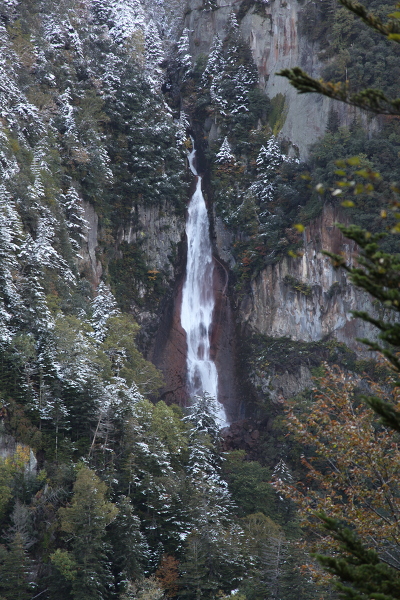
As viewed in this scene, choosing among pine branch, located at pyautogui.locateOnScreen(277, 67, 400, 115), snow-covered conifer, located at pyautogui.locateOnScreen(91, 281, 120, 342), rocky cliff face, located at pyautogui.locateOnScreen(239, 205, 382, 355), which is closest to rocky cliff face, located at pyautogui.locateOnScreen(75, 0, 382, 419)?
rocky cliff face, located at pyautogui.locateOnScreen(239, 205, 382, 355)

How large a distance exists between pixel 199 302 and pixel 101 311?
42.5ft

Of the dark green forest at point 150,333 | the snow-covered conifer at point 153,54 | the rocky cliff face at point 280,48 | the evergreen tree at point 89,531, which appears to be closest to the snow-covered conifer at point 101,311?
the dark green forest at point 150,333

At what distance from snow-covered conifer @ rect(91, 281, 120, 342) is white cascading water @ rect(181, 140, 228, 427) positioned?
10.4m

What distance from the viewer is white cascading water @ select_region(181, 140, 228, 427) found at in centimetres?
4369

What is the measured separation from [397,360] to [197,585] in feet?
61.2

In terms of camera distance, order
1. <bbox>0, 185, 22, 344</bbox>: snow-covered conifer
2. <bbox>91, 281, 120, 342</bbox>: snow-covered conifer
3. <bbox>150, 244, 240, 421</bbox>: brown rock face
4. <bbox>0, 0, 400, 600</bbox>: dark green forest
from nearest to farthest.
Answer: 1. <bbox>0, 0, 400, 600</bbox>: dark green forest
2. <bbox>0, 185, 22, 344</bbox>: snow-covered conifer
3. <bbox>91, 281, 120, 342</bbox>: snow-covered conifer
4. <bbox>150, 244, 240, 421</bbox>: brown rock face

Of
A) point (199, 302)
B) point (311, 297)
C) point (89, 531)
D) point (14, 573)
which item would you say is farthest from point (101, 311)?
point (14, 573)

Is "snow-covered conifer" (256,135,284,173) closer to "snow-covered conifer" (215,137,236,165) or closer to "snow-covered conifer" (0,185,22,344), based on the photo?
"snow-covered conifer" (215,137,236,165)

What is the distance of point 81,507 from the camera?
20.9 m

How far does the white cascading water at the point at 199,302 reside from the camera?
4369 cm

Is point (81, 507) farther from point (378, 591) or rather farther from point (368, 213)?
point (368, 213)

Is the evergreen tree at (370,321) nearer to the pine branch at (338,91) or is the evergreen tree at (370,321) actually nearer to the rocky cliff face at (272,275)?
the pine branch at (338,91)

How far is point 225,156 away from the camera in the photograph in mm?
47625

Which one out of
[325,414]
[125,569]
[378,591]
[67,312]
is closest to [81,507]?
[125,569]
